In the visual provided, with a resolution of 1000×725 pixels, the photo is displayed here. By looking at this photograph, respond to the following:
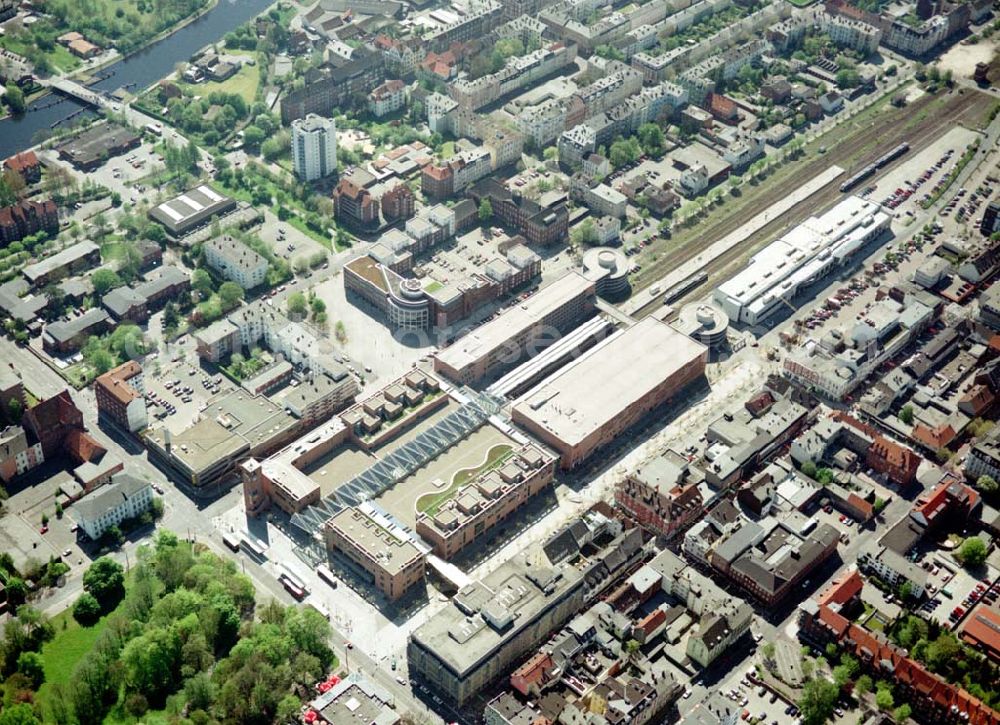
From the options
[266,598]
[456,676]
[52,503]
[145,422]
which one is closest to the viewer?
[456,676]

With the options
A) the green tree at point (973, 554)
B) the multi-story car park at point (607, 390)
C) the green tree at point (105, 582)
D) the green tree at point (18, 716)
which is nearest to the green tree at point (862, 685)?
the green tree at point (973, 554)

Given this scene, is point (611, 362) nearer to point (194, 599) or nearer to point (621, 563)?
point (621, 563)

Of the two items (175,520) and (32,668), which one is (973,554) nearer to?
(175,520)

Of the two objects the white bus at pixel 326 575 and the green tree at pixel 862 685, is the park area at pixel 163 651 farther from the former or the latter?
the green tree at pixel 862 685

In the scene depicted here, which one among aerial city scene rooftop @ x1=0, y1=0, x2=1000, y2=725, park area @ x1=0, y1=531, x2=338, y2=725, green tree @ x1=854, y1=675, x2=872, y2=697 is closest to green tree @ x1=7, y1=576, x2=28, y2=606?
aerial city scene rooftop @ x1=0, y1=0, x2=1000, y2=725

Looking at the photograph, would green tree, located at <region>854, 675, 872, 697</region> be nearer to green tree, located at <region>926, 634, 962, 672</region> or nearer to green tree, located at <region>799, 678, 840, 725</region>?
green tree, located at <region>799, 678, 840, 725</region>

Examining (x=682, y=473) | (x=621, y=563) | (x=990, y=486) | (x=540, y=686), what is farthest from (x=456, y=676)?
(x=990, y=486)
